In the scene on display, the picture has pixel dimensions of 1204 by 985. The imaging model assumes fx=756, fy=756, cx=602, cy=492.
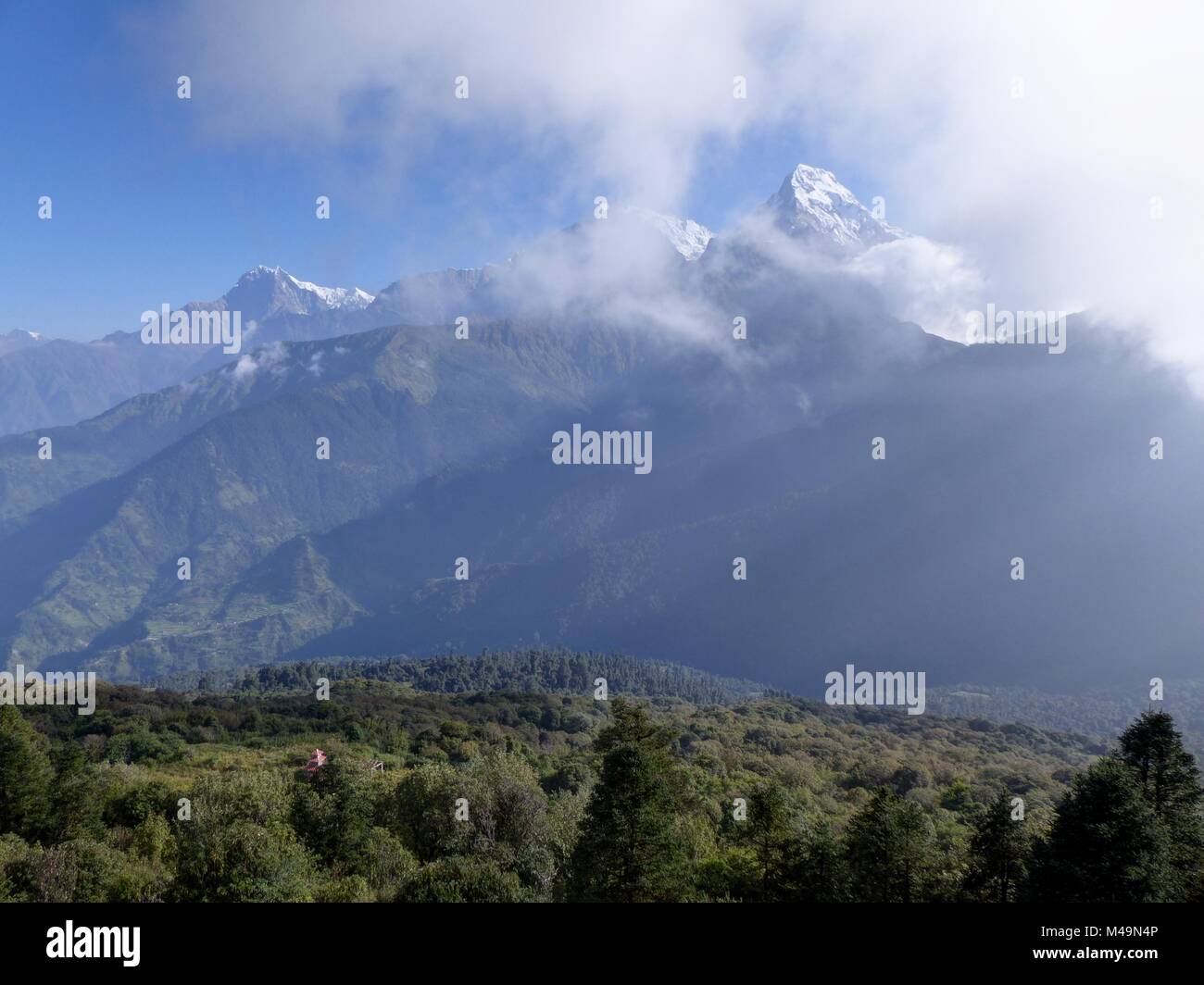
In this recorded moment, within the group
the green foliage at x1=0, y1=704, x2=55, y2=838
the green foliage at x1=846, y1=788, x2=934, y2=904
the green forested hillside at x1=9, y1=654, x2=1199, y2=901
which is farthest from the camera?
the green foliage at x1=0, y1=704, x2=55, y2=838

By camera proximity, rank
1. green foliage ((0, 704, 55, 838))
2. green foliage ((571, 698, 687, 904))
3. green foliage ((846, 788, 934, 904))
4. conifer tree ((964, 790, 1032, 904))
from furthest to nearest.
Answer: green foliage ((0, 704, 55, 838)) < green foliage ((846, 788, 934, 904)) < conifer tree ((964, 790, 1032, 904)) < green foliage ((571, 698, 687, 904))

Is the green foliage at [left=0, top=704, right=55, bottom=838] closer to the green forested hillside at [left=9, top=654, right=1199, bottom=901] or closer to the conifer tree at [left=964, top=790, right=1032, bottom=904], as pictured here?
the green forested hillside at [left=9, top=654, right=1199, bottom=901]

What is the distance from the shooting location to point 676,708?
578 ft

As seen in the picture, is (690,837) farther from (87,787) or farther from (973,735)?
(973,735)

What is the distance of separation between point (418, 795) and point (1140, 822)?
3907 cm

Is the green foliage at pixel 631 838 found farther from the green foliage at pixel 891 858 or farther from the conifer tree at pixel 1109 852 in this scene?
the conifer tree at pixel 1109 852

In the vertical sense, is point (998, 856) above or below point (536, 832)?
above

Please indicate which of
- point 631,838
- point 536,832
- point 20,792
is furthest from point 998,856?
point 20,792

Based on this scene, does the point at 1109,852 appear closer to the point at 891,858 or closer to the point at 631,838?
the point at 891,858

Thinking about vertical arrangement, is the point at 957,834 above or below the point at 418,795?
below

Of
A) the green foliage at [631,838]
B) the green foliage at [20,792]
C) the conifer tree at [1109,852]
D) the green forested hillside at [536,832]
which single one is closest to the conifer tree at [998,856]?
the green forested hillside at [536,832]

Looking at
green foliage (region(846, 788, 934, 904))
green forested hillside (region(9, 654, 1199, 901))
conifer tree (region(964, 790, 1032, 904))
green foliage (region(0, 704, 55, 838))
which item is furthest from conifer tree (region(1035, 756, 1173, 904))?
green foliage (region(0, 704, 55, 838))
